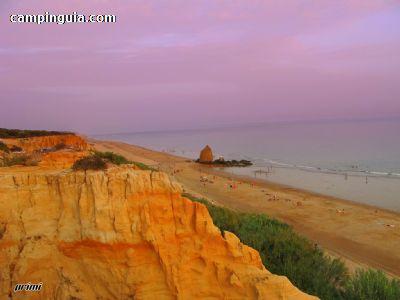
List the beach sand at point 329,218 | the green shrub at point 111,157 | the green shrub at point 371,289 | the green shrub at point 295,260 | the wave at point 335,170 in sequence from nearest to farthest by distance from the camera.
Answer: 1. the green shrub at point 371,289
2. the green shrub at point 295,260
3. the green shrub at point 111,157
4. the beach sand at point 329,218
5. the wave at point 335,170

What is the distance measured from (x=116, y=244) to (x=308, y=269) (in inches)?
206

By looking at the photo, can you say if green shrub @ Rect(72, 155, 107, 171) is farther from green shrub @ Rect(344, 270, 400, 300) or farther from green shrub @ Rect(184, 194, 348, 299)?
green shrub @ Rect(344, 270, 400, 300)

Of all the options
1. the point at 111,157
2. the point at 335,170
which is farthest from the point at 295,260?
the point at 335,170

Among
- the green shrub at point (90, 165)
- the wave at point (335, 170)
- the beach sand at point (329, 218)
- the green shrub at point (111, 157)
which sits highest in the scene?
the green shrub at point (90, 165)

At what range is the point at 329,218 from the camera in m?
25.9

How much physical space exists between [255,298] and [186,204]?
2.28 metres

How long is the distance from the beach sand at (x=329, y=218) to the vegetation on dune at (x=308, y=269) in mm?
7060

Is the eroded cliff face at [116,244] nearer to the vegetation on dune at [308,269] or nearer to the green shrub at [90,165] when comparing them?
the green shrub at [90,165]

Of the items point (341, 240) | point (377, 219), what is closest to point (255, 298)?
point (341, 240)

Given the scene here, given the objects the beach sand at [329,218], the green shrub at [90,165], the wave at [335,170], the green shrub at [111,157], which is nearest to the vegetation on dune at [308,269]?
the green shrub at [111,157]

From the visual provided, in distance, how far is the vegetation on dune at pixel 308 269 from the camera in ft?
28.9

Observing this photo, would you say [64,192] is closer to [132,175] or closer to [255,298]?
[132,175]

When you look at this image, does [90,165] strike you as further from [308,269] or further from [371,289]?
[371,289]

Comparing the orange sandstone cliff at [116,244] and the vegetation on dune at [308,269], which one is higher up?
the orange sandstone cliff at [116,244]
